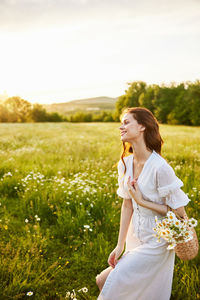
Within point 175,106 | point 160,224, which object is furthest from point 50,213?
point 175,106

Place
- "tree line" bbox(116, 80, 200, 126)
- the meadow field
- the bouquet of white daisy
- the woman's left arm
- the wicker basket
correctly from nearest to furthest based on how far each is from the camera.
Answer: the bouquet of white daisy
the wicker basket
the woman's left arm
the meadow field
"tree line" bbox(116, 80, 200, 126)

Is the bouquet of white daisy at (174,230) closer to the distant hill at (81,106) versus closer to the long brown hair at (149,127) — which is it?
the long brown hair at (149,127)

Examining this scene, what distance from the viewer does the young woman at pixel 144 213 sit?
7.55 feet

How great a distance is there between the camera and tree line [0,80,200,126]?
5238cm

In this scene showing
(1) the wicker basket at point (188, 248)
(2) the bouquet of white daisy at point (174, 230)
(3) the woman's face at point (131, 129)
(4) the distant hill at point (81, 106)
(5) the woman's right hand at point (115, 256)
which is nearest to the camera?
(2) the bouquet of white daisy at point (174, 230)

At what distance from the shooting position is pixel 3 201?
5332mm

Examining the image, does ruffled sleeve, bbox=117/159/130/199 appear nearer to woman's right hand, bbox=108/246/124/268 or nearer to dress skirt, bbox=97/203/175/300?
dress skirt, bbox=97/203/175/300

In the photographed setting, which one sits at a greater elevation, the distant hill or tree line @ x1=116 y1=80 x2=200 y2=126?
the distant hill

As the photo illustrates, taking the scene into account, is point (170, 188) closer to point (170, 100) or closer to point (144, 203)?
point (144, 203)

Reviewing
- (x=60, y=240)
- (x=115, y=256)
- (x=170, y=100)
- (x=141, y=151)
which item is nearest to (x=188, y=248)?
(x=115, y=256)

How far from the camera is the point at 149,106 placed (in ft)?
201

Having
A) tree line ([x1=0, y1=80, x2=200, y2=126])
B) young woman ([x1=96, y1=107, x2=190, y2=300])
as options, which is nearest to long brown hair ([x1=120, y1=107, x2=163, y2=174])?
young woman ([x1=96, y1=107, x2=190, y2=300])

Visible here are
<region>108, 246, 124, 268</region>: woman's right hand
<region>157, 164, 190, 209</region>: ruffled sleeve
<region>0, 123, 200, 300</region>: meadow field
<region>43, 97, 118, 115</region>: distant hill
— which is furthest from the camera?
<region>43, 97, 118, 115</region>: distant hill

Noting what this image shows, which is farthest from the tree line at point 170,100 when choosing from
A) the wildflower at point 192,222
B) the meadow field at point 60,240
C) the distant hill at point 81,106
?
the distant hill at point 81,106
